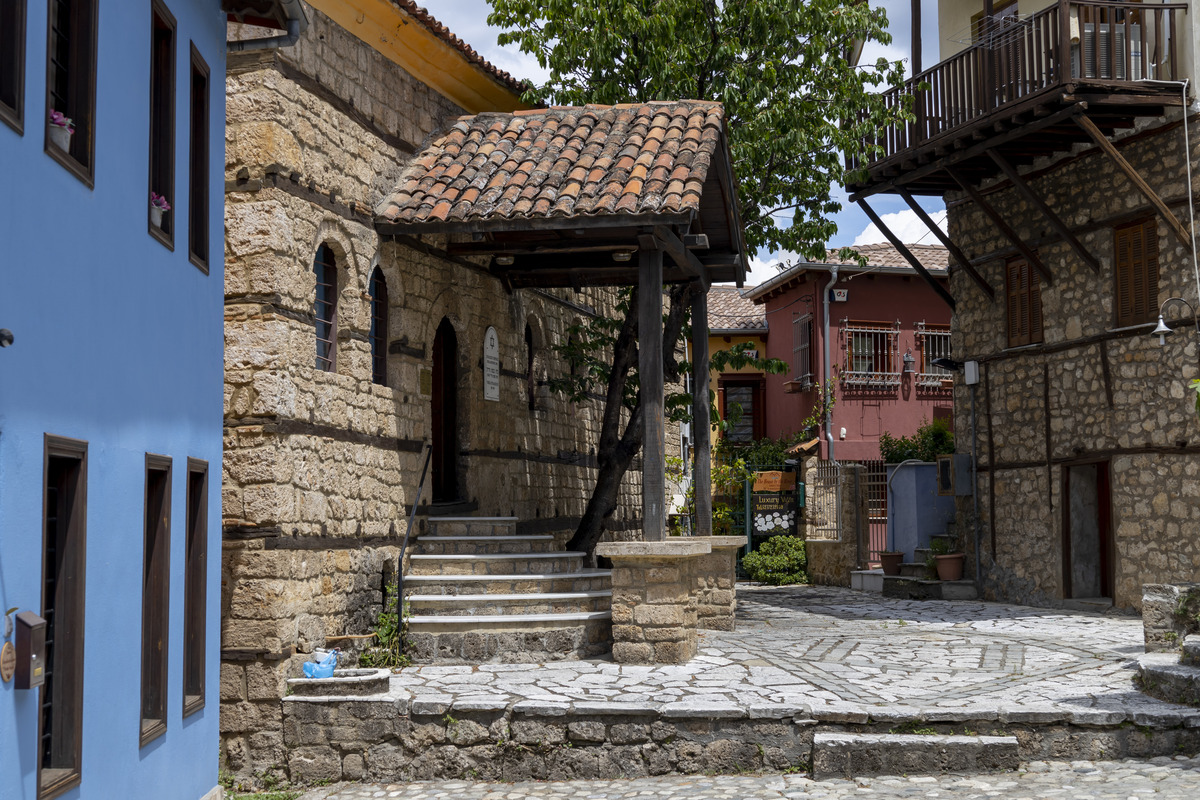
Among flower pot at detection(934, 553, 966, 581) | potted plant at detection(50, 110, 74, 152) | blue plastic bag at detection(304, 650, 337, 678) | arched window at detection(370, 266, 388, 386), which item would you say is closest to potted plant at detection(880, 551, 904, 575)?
flower pot at detection(934, 553, 966, 581)

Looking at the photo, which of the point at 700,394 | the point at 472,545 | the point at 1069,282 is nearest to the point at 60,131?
the point at 472,545

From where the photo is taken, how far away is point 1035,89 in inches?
499

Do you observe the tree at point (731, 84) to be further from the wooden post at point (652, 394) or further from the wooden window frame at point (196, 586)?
the wooden window frame at point (196, 586)

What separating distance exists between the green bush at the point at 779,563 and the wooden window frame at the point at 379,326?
36.5 feet

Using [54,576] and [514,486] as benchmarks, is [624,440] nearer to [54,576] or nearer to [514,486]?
[514,486]

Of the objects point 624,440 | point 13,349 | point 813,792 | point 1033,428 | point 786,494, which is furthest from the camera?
point 786,494

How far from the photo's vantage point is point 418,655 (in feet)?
30.2

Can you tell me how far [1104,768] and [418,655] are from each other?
4891 millimetres

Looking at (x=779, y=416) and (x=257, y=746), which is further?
(x=779, y=416)

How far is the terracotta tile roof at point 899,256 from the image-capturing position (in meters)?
23.4

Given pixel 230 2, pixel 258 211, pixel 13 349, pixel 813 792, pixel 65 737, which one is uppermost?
pixel 230 2

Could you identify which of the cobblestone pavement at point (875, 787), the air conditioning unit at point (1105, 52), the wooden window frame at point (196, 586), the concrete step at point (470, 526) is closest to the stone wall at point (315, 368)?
the concrete step at point (470, 526)

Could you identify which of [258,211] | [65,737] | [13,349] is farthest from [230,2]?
[65,737]

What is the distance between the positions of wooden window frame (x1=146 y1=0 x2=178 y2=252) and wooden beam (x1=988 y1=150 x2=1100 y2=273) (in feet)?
32.9
